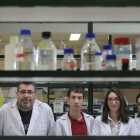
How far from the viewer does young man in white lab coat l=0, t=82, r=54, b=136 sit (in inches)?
76.0

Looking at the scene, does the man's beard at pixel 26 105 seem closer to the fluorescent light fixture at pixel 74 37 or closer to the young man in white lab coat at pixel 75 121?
the young man in white lab coat at pixel 75 121

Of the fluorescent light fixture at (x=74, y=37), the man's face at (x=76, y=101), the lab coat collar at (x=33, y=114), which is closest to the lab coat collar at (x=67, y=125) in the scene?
the man's face at (x=76, y=101)

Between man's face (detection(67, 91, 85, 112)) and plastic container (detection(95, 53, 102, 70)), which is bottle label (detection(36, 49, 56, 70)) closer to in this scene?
plastic container (detection(95, 53, 102, 70))

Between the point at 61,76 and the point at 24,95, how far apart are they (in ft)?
3.27

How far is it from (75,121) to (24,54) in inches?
39.5

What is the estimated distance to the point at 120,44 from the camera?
1159 millimetres

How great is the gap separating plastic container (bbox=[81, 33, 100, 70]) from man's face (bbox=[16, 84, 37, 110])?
86 cm

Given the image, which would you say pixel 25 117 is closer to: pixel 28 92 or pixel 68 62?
pixel 28 92

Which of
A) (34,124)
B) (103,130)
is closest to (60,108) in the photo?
(34,124)

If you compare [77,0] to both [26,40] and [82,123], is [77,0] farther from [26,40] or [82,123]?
[82,123]

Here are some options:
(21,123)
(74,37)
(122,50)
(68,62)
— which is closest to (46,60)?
(68,62)

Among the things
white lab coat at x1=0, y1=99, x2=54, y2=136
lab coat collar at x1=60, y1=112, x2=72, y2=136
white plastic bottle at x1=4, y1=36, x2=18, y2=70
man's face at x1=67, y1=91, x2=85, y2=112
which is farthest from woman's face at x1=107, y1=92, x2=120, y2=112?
white plastic bottle at x1=4, y1=36, x2=18, y2=70

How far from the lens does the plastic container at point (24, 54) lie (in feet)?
3.66

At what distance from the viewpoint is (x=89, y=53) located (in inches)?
48.8
